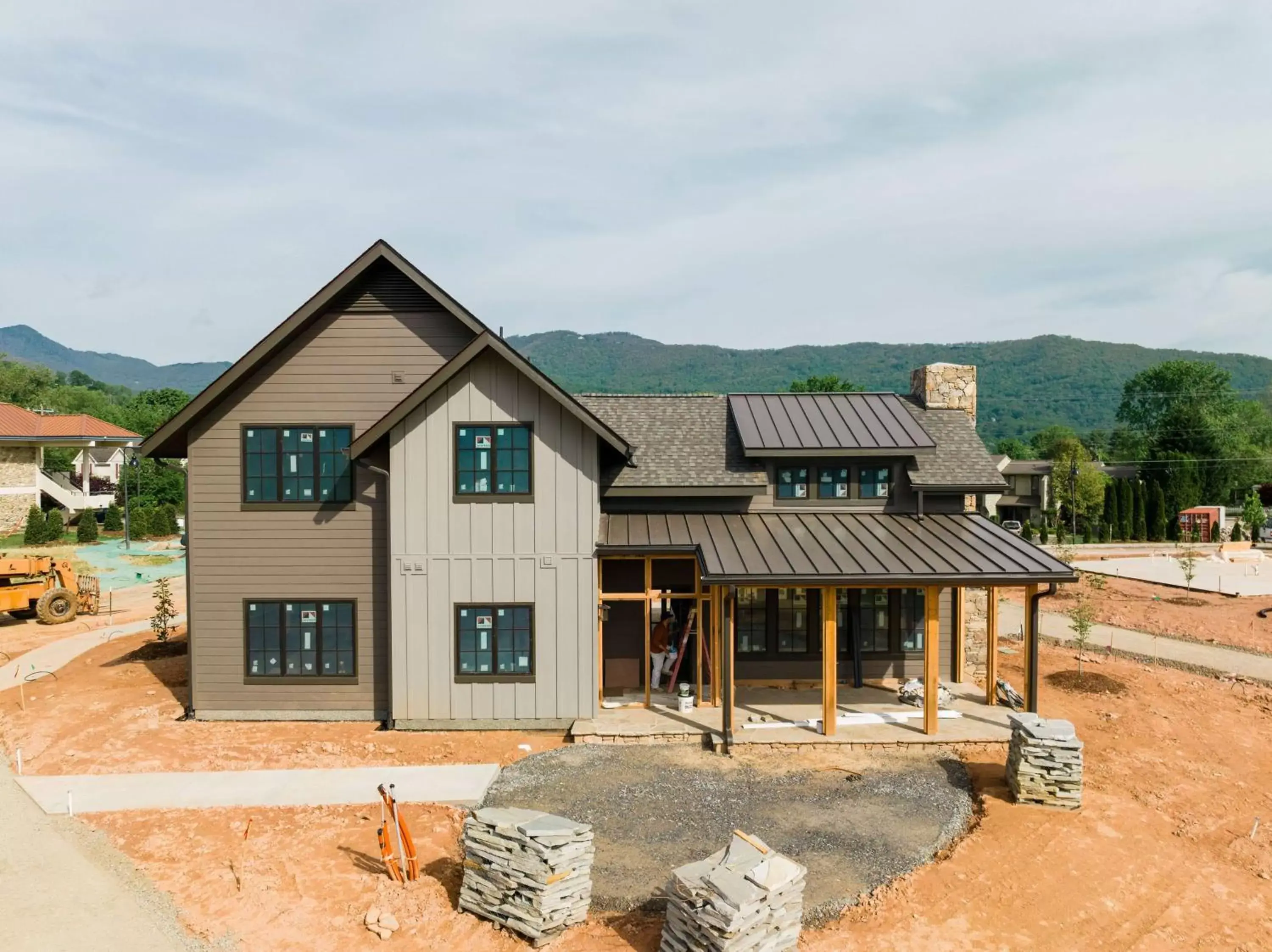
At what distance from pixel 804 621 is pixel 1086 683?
6.53 m

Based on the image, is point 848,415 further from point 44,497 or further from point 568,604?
point 44,497

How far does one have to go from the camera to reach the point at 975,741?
1300 centimetres

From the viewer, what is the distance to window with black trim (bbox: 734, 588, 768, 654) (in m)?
15.9

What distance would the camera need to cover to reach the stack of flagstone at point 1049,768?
1053cm

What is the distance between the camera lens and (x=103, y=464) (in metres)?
67.5

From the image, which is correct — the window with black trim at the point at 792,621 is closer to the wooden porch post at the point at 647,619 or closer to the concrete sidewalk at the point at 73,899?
the wooden porch post at the point at 647,619

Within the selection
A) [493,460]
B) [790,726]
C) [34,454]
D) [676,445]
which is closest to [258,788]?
[493,460]

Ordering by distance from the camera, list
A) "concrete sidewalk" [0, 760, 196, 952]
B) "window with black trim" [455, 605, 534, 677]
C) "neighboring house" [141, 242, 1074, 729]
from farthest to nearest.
Result: 1. "window with black trim" [455, 605, 534, 677]
2. "neighboring house" [141, 242, 1074, 729]
3. "concrete sidewalk" [0, 760, 196, 952]

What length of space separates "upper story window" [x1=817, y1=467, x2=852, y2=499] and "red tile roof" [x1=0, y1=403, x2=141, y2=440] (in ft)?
166

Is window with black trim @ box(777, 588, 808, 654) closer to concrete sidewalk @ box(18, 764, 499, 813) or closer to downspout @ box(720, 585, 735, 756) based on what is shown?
downspout @ box(720, 585, 735, 756)

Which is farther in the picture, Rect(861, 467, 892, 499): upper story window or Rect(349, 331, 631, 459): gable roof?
Rect(861, 467, 892, 499): upper story window

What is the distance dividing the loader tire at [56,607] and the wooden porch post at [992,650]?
89.4ft

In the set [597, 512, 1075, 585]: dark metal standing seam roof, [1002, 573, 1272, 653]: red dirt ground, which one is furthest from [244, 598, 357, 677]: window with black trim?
[1002, 573, 1272, 653]: red dirt ground

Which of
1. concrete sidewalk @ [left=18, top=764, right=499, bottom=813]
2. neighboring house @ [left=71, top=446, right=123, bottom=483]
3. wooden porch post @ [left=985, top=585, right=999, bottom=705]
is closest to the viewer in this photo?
concrete sidewalk @ [left=18, top=764, right=499, bottom=813]
